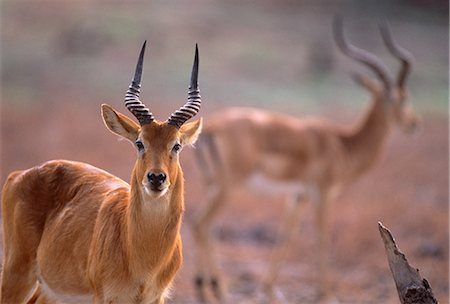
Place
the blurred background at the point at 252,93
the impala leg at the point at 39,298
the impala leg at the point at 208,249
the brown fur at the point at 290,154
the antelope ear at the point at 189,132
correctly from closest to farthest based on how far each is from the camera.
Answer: the antelope ear at the point at 189,132
the impala leg at the point at 39,298
the impala leg at the point at 208,249
the brown fur at the point at 290,154
the blurred background at the point at 252,93

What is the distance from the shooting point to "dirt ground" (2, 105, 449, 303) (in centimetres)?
1145

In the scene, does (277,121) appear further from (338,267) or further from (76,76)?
(76,76)

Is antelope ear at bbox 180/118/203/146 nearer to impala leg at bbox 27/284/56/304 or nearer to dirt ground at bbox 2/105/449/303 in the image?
impala leg at bbox 27/284/56/304

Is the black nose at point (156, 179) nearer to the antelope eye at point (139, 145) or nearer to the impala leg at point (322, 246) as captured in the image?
the antelope eye at point (139, 145)

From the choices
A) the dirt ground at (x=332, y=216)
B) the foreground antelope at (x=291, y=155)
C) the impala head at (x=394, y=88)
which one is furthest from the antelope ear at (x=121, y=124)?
the impala head at (x=394, y=88)

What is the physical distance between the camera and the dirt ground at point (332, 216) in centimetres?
1145

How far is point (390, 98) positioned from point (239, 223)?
3078 mm

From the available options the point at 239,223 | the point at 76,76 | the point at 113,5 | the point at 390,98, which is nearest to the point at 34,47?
the point at 76,76

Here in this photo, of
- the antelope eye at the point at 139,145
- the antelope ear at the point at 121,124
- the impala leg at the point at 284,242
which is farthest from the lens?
the impala leg at the point at 284,242

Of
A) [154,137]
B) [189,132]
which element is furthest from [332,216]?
[154,137]

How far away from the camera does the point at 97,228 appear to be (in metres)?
6.13

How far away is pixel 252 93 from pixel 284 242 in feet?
30.8

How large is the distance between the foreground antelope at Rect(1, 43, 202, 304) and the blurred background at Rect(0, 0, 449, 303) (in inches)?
164

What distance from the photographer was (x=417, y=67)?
23.1 m
